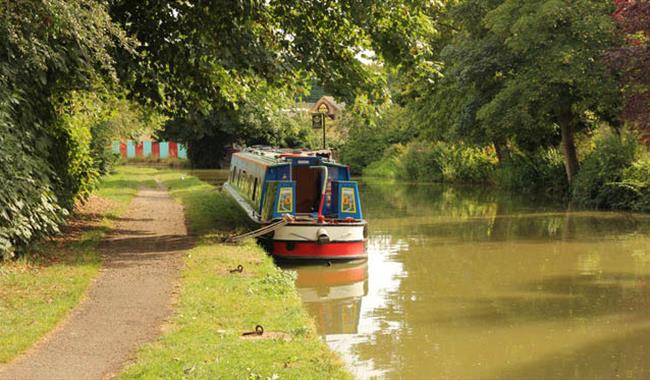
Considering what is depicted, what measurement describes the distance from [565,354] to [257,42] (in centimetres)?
775

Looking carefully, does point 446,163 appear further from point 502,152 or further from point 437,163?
point 502,152

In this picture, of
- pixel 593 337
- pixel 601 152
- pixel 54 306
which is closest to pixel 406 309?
pixel 593 337

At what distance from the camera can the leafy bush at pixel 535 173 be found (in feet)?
98.6

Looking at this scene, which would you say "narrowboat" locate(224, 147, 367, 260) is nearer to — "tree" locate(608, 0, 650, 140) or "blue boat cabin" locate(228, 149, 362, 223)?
"blue boat cabin" locate(228, 149, 362, 223)

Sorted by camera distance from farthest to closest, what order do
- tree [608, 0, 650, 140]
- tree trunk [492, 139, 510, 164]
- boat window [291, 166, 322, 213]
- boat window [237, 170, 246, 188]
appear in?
1. tree trunk [492, 139, 510, 164]
2. boat window [237, 170, 246, 188]
3. tree [608, 0, 650, 140]
4. boat window [291, 166, 322, 213]

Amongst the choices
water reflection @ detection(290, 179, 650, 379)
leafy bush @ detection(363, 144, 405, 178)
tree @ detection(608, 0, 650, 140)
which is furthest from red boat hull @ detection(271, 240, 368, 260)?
leafy bush @ detection(363, 144, 405, 178)

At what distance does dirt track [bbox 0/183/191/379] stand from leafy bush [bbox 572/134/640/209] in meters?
15.1

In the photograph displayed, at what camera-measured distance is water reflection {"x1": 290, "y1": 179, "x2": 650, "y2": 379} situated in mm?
8328

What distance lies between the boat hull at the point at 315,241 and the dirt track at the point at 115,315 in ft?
5.60

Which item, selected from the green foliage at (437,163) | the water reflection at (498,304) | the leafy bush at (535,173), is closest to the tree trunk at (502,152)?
the leafy bush at (535,173)

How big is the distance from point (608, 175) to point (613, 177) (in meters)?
0.17

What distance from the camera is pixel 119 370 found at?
635 centimetres

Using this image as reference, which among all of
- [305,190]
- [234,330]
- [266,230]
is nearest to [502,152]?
[305,190]

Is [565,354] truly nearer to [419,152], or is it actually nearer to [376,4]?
[376,4]
